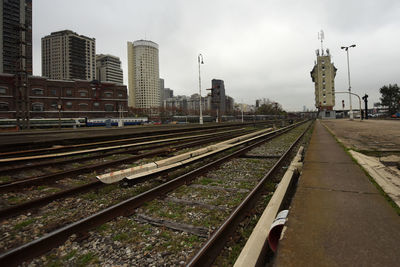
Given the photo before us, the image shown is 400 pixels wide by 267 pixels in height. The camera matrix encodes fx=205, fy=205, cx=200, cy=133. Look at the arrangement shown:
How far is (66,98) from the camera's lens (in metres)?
68.1

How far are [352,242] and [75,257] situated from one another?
3309 mm

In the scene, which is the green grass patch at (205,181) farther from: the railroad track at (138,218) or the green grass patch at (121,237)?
the green grass patch at (121,237)

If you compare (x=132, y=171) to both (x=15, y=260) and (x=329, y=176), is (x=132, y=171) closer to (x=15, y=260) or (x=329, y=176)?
(x=15, y=260)

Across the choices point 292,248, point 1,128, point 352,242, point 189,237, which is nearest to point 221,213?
point 189,237

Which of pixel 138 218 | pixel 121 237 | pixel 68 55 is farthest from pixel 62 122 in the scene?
pixel 68 55

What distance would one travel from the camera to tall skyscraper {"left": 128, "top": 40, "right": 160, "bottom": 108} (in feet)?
563

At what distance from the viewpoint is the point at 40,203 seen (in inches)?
158

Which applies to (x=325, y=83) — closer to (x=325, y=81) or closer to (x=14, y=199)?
(x=325, y=81)

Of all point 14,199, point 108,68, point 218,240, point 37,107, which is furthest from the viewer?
point 108,68

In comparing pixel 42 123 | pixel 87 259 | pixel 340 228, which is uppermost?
A: pixel 42 123

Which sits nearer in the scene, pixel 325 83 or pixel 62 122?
pixel 62 122

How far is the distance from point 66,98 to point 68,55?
331ft

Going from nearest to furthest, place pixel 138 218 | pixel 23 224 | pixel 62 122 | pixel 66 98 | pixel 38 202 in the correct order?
pixel 23 224 → pixel 138 218 → pixel 38 202 → pixel 62 122 → pixel 66 98

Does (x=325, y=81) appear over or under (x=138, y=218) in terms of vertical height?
over
